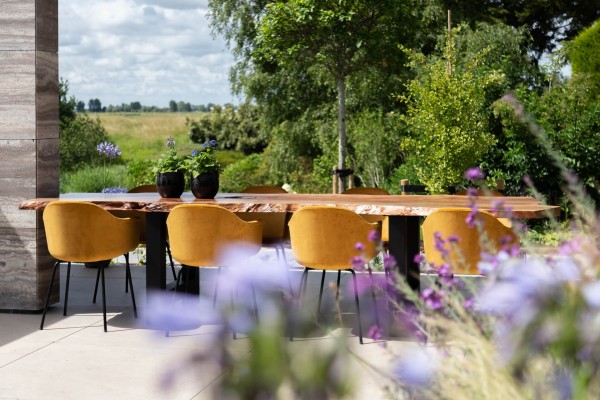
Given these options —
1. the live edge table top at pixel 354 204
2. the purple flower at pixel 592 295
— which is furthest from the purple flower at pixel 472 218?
the live edge table top at pixel 354 204

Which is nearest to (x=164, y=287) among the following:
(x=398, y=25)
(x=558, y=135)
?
(x=558, y=135)

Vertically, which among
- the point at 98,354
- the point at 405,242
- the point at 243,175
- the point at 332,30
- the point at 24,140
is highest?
the point at 332,30

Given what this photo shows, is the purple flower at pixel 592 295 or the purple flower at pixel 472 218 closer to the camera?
the purple flower at pixel 592 295

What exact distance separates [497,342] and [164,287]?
14.3 feet

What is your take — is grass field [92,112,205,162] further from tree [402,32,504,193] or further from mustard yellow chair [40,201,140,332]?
mustard yellow chair [40,201,140,332]

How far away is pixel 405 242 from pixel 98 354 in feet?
6.36

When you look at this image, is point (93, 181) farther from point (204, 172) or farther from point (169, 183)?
point (204, 172)

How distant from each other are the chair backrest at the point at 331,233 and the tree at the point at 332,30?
8255 mm

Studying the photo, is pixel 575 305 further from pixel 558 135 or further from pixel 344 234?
pixel 558 135

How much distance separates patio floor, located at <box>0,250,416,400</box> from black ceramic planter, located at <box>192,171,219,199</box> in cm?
90

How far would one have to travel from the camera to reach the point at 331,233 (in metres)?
4.95

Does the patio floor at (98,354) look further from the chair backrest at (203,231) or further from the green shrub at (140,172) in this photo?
the green shrub at (140,172)

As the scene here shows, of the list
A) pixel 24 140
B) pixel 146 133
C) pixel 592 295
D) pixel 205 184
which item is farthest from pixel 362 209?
pixel 146 133

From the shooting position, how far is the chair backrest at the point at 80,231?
207 inches
